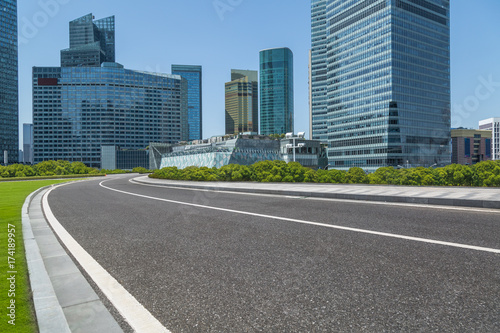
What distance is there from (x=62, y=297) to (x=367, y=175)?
921 inches

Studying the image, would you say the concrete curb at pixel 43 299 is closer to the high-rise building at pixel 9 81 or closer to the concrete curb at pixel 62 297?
the concrete curb at pixel 62 297

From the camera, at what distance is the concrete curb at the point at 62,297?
8.75 ft

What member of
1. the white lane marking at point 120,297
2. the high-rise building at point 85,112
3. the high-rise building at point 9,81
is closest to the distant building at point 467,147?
the high-rise building at point 85,112

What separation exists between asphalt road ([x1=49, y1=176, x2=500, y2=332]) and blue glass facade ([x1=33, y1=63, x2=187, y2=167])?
610 feet

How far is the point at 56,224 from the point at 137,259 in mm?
4857

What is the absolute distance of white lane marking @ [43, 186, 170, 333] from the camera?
8.95 ft

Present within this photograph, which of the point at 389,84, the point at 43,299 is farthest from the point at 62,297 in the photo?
the point at 389,84

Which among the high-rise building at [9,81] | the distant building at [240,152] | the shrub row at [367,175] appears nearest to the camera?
the shrub row at [367,175]

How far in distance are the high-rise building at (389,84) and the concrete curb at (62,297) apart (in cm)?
12263

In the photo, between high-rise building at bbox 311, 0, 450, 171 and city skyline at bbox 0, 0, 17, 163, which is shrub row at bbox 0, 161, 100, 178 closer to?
high-rise building at bbox 311, 0, 450, 171

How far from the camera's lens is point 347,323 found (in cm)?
267

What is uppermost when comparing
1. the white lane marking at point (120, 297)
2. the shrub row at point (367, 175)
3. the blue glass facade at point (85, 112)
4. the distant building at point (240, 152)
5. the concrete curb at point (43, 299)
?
the blue glass facade at point (85, 112)

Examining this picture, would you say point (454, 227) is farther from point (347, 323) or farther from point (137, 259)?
point (137, 259)

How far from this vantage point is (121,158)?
165250 millimetres
